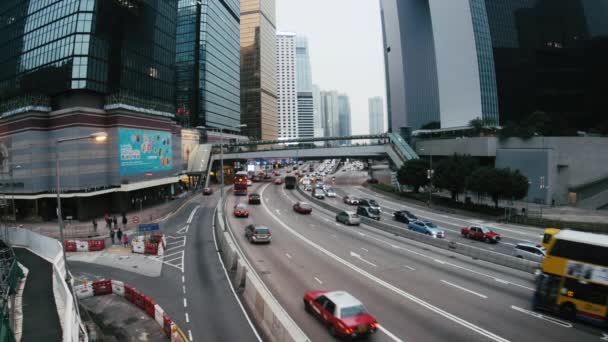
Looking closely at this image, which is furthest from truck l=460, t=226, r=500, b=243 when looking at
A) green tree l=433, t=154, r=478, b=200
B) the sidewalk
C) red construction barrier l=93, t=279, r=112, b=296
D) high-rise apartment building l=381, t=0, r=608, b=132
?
high-rise apartment building l=381, t=0, r=608, b=132

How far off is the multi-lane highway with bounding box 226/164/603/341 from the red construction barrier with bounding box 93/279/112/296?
8805mm

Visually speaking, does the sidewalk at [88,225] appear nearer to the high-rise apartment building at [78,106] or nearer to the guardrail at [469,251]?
the high-rise apartment building at [78,106]

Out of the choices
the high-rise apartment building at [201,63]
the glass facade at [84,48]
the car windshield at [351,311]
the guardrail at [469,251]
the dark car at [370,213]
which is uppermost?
the high-rise apartment building at [201,63]

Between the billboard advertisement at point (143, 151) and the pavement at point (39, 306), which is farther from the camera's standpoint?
the billboard advertisement at point (143, 151)

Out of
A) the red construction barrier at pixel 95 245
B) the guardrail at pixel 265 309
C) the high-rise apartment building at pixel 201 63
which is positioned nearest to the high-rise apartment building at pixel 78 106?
the red construction barrier at pixel 95 245

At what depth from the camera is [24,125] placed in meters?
43.1

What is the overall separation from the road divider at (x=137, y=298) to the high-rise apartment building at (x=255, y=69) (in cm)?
14548

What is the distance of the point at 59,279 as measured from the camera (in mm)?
17328

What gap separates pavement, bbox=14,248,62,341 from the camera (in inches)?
543

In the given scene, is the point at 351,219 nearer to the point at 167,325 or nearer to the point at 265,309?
the point at 265,309

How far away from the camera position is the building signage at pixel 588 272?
1454cm

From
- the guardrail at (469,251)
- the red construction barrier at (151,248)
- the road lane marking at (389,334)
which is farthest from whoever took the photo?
the red construction barrier at (151,248)

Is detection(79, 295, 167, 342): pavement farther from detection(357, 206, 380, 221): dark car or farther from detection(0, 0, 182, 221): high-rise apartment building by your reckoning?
detection(357, 206, 380, 221): dark car

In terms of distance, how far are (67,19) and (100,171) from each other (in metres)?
20.5
